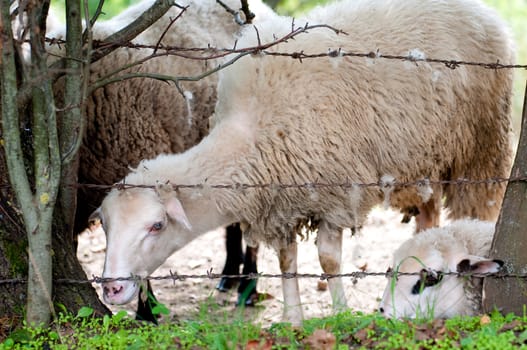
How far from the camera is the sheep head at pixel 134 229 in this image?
11.4 feet

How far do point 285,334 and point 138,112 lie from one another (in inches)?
88.9

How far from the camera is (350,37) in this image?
4094 mm

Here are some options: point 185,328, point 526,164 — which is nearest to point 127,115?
point 185,328

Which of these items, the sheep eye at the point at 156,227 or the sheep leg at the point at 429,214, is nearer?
the sheep eye at the point at 156,227

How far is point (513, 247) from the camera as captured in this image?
307 centimetres

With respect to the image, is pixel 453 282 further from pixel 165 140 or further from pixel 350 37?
pixel 165 140

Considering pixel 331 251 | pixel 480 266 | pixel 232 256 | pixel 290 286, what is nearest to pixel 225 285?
pixel 232 256

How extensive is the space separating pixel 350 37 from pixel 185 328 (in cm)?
189

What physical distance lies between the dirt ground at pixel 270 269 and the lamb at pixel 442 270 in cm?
66

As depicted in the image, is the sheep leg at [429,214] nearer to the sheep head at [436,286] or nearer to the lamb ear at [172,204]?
the sheep head at [436,286]

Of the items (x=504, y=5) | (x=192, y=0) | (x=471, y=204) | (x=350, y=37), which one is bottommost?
(x=471, y=204)

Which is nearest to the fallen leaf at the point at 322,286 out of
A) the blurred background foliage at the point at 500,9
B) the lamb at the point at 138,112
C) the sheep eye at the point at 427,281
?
the lamb at the point at 138,112

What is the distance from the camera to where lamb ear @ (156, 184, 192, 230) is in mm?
3625

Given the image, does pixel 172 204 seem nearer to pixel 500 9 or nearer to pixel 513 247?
pixel 513 247
